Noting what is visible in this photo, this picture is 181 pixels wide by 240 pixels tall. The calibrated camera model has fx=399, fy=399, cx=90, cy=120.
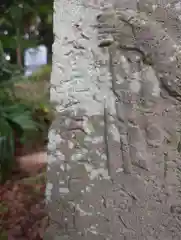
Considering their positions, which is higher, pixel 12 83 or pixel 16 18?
pixel 16 18

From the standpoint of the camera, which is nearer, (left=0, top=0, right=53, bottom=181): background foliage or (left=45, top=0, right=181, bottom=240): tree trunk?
(left=45, top=0, right=181, bottom=240): tree trunk

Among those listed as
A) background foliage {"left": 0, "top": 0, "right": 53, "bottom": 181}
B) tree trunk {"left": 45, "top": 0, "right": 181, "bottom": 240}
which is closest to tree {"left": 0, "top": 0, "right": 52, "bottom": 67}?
background foliage {"left": 0, "top": 0, "right": 53, "bottom": 181}

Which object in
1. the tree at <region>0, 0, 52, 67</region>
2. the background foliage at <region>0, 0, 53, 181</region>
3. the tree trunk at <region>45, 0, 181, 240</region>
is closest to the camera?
the tree trunk at <region>45, 0, 181, 240</region>

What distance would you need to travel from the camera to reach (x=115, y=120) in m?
1.11

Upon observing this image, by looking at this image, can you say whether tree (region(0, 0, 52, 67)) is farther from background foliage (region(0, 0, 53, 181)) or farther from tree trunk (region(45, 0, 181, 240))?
tree trunk (region(45, 0, 181, 240))

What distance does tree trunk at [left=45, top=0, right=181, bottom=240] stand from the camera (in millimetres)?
1082

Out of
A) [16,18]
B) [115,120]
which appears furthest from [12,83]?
[115,120]

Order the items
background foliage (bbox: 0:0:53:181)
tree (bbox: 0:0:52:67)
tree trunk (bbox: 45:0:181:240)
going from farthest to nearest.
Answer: tree (bbox: 0:0:52:67), background foliage (bbox: 0:0:53:181), tree trunk (bbox: 45:0:181:240)

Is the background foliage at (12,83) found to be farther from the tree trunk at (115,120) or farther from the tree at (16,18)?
the tree trunk at (115,120)

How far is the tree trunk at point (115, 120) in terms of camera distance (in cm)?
108

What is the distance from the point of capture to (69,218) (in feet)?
3.70

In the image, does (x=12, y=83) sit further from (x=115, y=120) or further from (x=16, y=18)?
(x=115, y=120)

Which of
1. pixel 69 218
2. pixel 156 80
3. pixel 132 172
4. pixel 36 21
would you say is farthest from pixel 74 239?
pixel 36 21

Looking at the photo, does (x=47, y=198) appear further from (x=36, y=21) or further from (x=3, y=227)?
(x=36, y=21)
